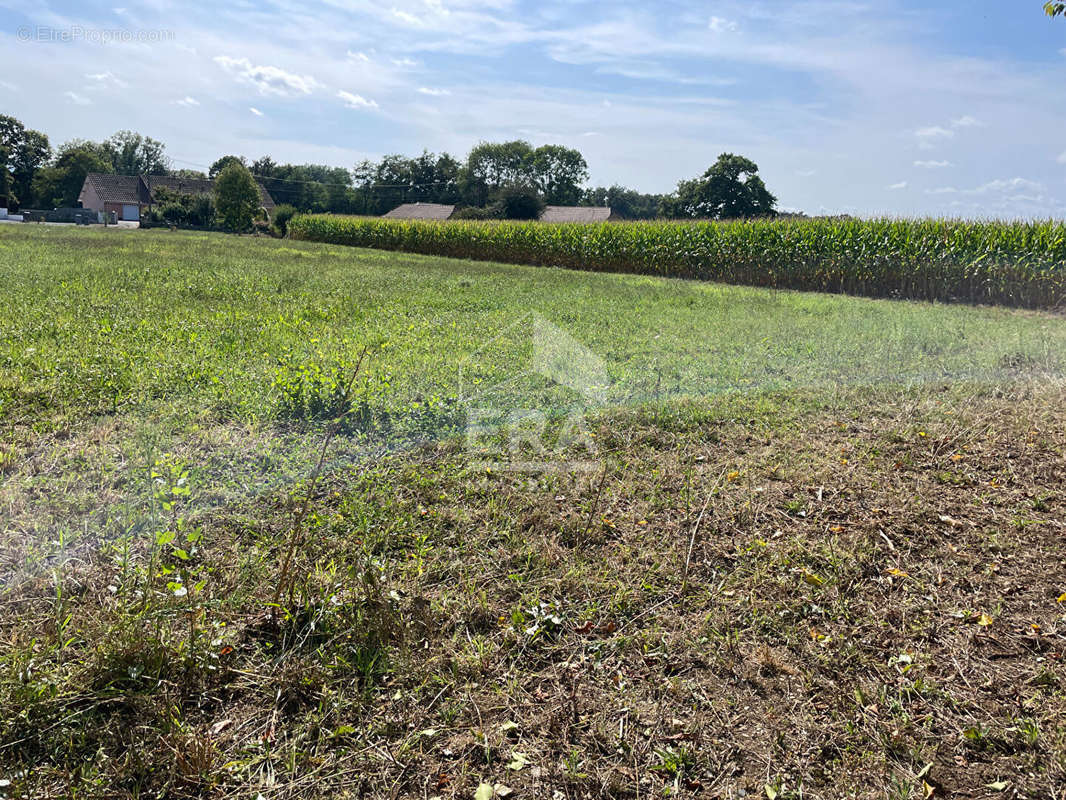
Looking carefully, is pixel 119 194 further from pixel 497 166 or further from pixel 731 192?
pixel 731 192

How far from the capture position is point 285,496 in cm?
375

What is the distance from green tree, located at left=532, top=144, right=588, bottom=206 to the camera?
227 feet

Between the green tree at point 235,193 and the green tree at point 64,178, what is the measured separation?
106 ft

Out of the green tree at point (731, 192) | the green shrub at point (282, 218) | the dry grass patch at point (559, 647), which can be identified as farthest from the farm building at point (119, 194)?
the dry grass patch at point (559, 647)

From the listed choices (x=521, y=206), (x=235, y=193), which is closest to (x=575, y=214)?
(x=521, y=206)

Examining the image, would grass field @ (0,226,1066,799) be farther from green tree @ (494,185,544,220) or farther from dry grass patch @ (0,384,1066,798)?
green tree @ (494,185,544,220)

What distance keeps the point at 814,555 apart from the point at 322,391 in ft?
12.1

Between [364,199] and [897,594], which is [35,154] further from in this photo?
[897,594]

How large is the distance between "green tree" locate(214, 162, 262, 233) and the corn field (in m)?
23.0

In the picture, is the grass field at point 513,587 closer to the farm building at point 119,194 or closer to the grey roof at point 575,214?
the grey roof at point 575,214

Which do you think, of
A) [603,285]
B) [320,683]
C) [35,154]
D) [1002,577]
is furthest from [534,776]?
[35,154]

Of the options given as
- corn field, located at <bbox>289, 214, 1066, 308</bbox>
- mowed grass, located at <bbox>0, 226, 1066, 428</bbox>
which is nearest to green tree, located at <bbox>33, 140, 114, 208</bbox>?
corn field, located at <bbox>289, 214, 1066, 308</bbox>

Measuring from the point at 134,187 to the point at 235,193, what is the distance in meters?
29.5

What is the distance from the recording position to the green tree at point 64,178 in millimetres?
62938
